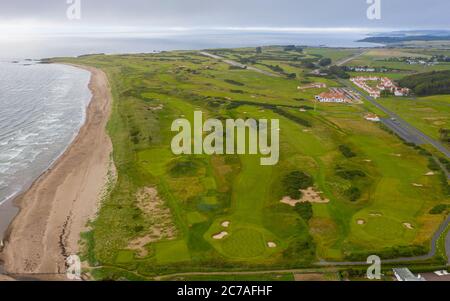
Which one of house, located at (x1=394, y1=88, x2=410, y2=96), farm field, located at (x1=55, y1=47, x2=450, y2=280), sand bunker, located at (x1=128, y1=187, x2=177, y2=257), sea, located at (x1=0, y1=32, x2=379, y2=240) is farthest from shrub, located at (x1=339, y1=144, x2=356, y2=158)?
house, located at (x1=394, y1=88, x2=410, y2=96)

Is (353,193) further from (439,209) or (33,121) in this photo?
(33,121)

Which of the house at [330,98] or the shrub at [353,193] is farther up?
the house at [330,98]

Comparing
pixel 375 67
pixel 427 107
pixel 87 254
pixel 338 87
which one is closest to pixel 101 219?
pixel 87 254

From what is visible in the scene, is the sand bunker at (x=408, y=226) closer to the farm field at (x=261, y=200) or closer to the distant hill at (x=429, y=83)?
the farm field at (x=261, y=200)

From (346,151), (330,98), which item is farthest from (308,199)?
(330,98)

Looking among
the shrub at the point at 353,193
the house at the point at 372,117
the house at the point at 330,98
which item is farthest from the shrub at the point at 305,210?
the house at the point at 330,98
